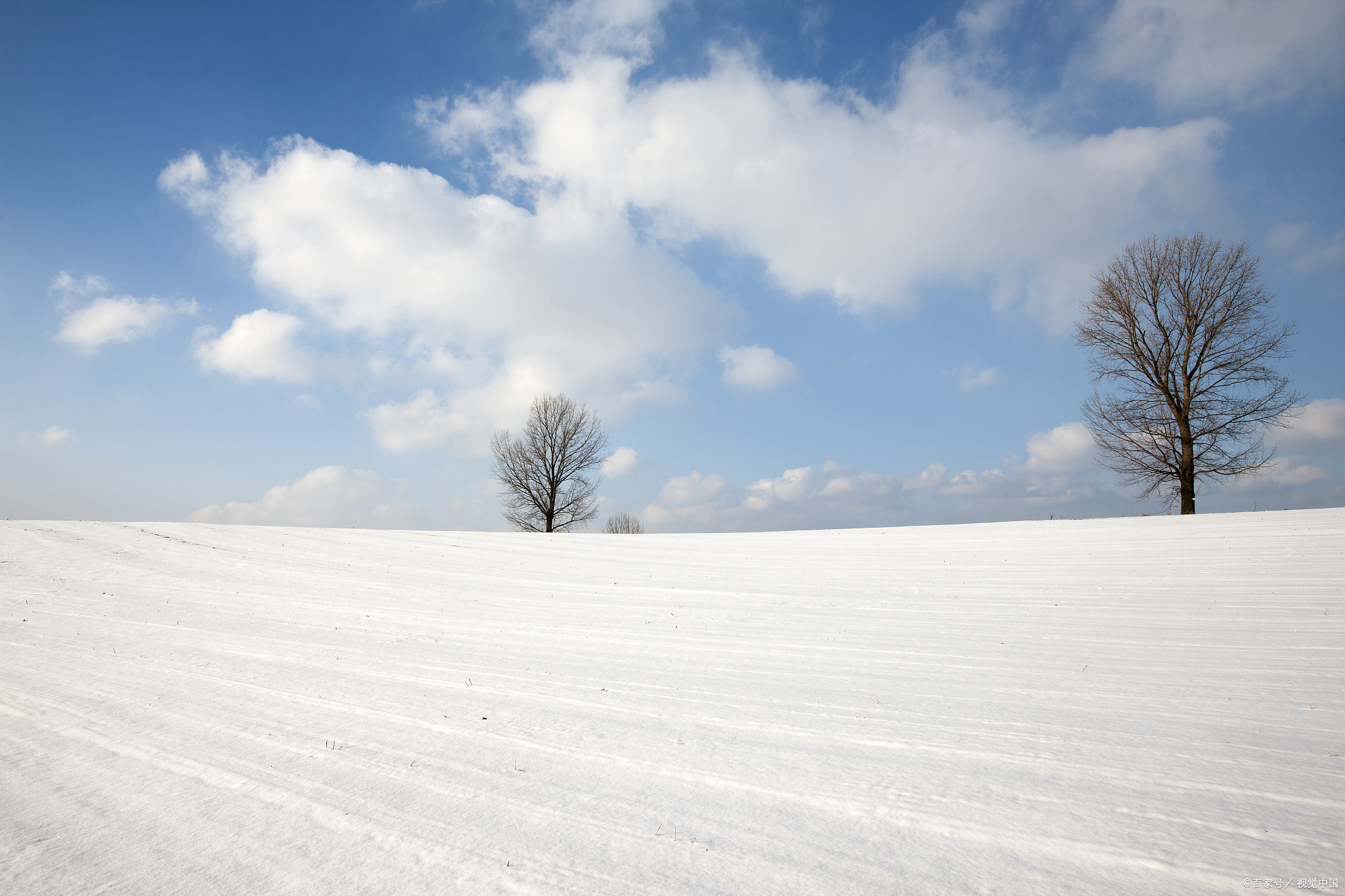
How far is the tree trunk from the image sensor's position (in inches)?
519

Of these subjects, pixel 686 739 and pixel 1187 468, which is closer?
pixel 686 739

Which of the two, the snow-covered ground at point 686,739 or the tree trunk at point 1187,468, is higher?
the tree trunk at point 1187,468

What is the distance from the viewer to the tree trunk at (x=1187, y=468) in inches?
519

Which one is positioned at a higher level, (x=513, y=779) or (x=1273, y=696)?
(x=1273, y=696)

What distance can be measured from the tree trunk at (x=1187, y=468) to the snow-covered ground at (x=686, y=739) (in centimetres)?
950

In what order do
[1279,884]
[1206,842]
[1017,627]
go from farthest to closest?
1. [1017,627]
2. [1206,842]
3. [1279,884]

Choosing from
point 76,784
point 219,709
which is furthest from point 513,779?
point 219,709

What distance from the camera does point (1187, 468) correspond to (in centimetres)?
1323

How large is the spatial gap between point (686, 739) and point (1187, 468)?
16152mm

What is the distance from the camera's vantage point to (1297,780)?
6.32ft

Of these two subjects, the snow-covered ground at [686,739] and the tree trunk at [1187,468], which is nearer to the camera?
the snow-covered ground at [686,739]

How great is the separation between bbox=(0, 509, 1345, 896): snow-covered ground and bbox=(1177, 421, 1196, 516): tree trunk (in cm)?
950

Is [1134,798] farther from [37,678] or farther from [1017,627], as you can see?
[37,678]

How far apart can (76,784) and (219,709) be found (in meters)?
0.71
